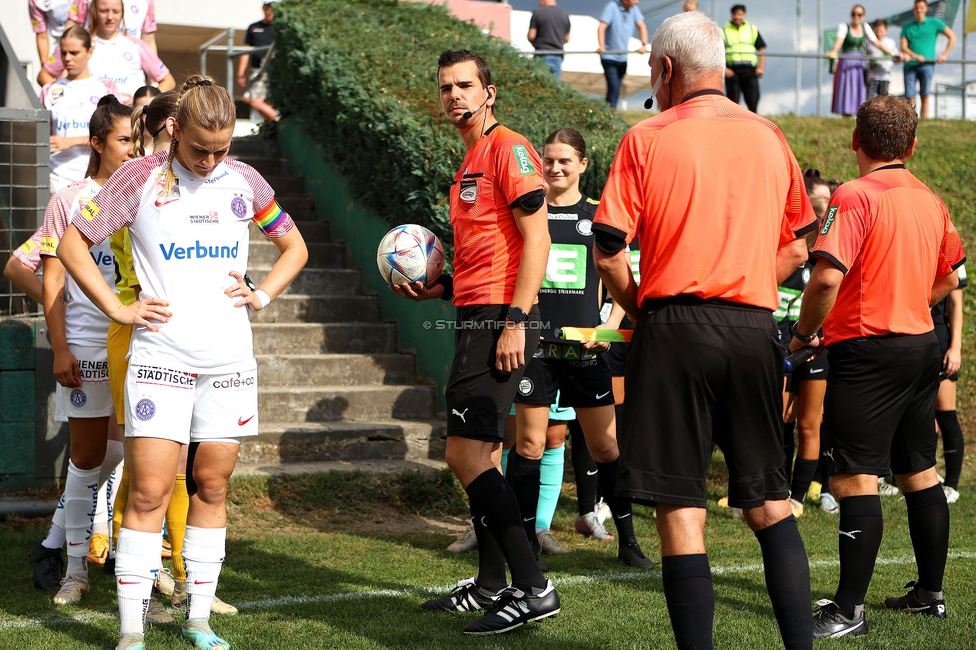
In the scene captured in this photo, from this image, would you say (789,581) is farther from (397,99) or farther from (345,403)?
(397,99)

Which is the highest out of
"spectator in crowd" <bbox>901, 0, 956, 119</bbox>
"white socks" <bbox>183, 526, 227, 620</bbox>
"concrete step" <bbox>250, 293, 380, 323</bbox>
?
"spectator in crowd" <bbox>901, 0, 956, 119</bbox>

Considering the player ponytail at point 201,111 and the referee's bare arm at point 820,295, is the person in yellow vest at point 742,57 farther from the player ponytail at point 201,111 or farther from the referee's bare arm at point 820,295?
the player ponytail at point 201,111

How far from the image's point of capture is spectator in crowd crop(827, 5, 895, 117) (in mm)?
16656

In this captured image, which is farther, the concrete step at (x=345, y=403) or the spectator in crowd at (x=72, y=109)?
the spectator in crowd at (x=72, y=109)

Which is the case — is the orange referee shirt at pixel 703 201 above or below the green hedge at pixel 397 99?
below

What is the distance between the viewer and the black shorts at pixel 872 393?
4.43 meters

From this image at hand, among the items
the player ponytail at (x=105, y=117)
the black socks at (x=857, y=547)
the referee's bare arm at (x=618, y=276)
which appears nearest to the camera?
the referee's bare arm at (x=618, y=276)

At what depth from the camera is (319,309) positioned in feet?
30.2

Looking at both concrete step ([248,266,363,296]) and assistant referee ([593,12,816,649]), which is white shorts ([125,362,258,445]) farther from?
concrete step ([248,266,363,296])

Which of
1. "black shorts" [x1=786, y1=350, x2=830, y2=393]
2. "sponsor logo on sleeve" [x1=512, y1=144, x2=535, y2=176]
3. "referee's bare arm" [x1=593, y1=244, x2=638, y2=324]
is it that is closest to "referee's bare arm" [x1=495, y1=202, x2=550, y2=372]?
"sponsor logo on sleeve" [x1=512, y1=144, x2=535, y2=176]

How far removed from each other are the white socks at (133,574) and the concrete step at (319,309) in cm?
518

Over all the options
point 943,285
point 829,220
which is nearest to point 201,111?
point 829,220

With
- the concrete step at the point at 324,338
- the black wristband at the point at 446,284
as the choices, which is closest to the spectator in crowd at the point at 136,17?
the concrete step at the point at 324,338

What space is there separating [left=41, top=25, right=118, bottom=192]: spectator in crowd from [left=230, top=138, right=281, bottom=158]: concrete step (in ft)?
11.1
